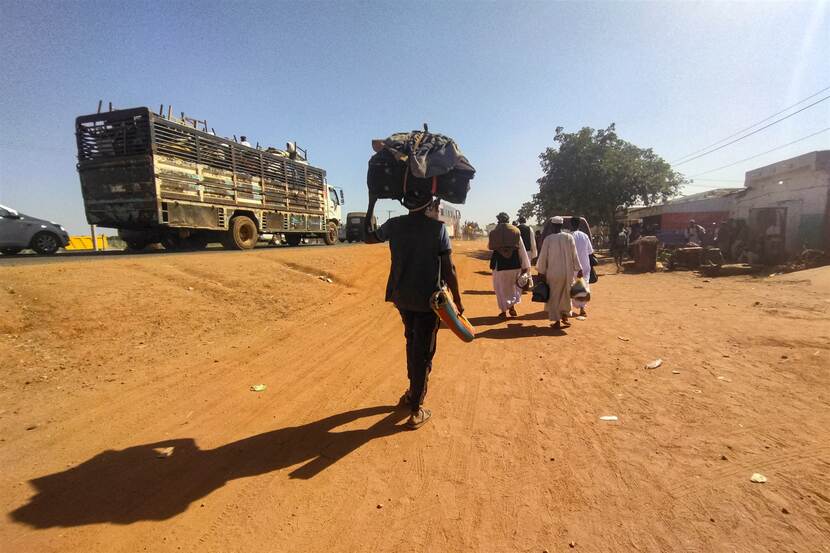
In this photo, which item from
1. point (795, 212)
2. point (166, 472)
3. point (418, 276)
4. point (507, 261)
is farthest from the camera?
point (795, 212)

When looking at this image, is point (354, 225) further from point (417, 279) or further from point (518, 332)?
point (417, 279)

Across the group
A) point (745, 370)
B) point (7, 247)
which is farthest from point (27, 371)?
point (7, 247)

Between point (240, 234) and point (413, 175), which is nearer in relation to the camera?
point (413, 175)

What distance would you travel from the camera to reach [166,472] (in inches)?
101

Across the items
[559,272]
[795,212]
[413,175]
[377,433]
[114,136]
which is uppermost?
[114,136]

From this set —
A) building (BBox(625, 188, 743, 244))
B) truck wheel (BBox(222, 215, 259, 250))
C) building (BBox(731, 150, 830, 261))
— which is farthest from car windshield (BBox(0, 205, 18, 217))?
building (BBox(625, 188, 743, 244))

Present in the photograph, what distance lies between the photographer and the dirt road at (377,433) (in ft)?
6.79

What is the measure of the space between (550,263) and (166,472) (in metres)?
5.83

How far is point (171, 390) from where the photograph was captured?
3.80 m

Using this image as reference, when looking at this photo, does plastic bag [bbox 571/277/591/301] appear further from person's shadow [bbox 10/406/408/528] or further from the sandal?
Answer: person's shadow [bbox 10/406/408/528]

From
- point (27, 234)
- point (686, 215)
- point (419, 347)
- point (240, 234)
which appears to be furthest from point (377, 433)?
point (686, 215)

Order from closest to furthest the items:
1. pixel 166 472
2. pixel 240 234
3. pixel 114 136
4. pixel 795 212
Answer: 1. pixel 166 472
2. pixel 114 136
3. pixel 240 234
4. pixel 795 212

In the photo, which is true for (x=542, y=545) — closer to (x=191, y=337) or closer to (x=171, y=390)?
Answer: (x=171, y=390)

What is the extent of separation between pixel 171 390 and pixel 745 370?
6.21m
